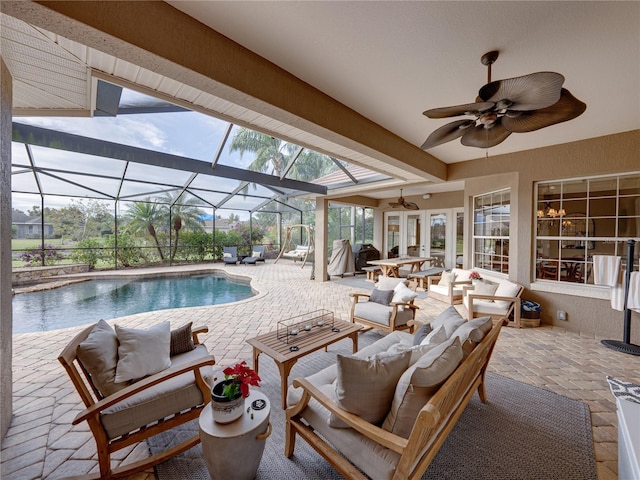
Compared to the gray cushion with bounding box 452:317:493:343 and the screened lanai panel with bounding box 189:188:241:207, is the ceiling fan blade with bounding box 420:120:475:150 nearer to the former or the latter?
the gray cushion with bounding box 452:317:493:343

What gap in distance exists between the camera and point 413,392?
51.6 inches

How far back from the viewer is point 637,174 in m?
3.79

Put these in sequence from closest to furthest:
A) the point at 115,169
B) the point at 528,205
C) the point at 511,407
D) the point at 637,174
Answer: the point at 511,407 → the point at 637,174 → the point at 528,205 → the point at 115,169

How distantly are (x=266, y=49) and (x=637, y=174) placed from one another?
539 cm

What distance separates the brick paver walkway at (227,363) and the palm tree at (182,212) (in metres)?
7.70

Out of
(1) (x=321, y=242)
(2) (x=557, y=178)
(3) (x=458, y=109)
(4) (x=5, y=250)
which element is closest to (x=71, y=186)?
(1) (x=321, y=242)

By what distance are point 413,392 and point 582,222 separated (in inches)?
196

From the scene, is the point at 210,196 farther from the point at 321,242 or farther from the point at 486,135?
the point at 486,135

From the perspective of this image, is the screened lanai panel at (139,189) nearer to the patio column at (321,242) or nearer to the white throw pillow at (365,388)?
the patio column at (321,242)

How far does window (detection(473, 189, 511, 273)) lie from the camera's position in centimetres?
512

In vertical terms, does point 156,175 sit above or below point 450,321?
above

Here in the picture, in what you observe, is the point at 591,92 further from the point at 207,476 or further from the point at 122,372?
the point at 122,372

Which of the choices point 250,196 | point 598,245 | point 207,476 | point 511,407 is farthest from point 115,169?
point 598,245

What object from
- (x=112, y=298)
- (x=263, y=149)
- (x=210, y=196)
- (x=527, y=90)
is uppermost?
(x=263, y=149)
